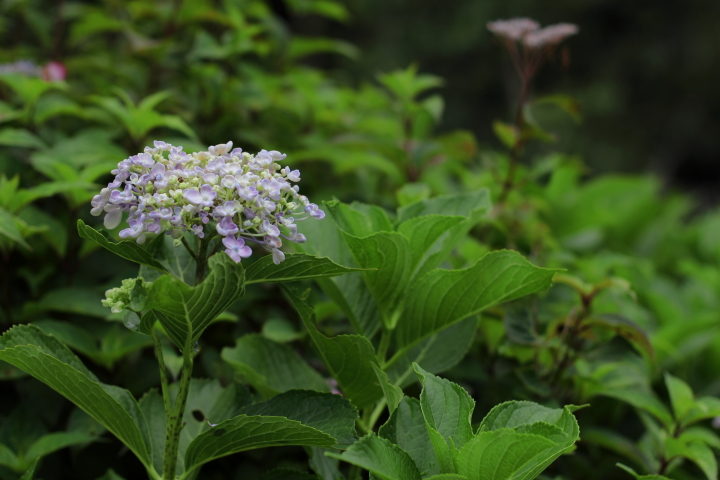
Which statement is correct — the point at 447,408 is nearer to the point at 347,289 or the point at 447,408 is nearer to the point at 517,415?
the point at 517,415

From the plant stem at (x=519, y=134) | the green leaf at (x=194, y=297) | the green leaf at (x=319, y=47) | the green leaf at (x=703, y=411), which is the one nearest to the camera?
the green leaf at (x=194, y=297)

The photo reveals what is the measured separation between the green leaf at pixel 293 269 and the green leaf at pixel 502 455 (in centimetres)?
31

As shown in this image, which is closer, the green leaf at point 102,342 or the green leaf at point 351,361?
the green leaf at point 351,361

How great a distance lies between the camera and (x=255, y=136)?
186 centimetres

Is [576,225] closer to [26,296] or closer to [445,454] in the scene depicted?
[445,454]

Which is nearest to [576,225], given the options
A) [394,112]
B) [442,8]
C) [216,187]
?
[394,112]

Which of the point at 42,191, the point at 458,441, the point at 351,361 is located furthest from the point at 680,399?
the point at 42,191

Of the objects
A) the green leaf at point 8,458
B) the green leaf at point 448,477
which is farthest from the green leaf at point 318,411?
the green leaf at point 8,458

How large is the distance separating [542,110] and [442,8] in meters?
5.04

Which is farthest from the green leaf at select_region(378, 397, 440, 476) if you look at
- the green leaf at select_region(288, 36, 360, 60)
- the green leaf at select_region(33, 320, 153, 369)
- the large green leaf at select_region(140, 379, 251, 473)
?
the green leaf at select_region(288, 36, 360, 60)

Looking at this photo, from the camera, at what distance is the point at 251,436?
2.73 ft

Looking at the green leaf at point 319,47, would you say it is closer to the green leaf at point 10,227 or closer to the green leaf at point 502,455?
the green leaf at point 10,227

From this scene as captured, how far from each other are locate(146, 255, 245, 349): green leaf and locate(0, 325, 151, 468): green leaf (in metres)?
0.14

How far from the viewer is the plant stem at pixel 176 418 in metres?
0.84
